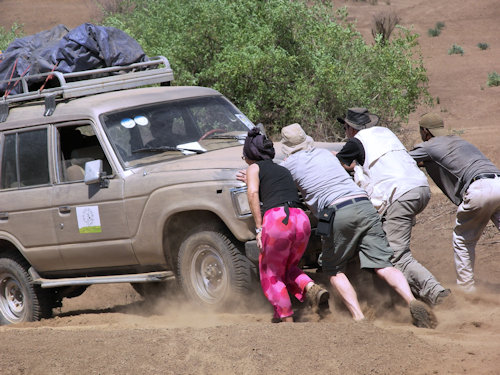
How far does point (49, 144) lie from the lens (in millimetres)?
7406

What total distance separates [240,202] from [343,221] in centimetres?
88

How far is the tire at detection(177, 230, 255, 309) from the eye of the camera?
20.2ft

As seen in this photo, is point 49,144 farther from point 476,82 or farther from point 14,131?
point 476,82

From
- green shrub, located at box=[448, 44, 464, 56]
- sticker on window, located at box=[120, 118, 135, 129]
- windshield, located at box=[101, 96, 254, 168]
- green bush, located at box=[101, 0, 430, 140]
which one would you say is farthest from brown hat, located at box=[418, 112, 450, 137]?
green shrub, located at box=[448, 44, 464, 56]

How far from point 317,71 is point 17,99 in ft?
19.2

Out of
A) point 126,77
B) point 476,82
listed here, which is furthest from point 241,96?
point 476,82

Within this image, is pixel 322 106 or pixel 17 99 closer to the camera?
pixel 17 99

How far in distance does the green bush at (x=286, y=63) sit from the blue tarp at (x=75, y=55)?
3920 millimetres

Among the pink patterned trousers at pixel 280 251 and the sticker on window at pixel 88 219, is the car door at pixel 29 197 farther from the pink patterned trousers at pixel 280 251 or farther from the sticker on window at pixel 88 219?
the pink patterned trousers at pixel 280 251

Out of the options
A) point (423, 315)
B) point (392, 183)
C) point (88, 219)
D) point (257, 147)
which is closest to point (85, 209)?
point (88, 219)

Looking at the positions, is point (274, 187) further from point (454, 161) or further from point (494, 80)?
point (494, 80)

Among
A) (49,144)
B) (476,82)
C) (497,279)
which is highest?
(49,144)

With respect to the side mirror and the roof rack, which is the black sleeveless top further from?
the roof rack

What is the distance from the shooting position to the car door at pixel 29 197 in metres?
7.31
